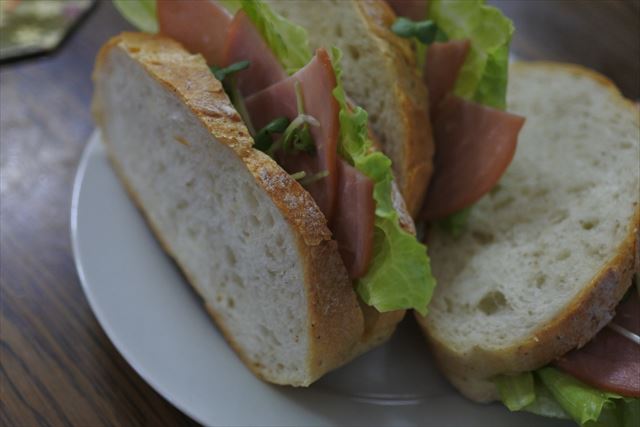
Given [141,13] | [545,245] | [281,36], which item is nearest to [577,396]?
[545,245]

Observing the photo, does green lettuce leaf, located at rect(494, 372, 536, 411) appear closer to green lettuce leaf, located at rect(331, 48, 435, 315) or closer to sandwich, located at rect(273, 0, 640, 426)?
sandwich, located at rect(273, 0, 640, 426)

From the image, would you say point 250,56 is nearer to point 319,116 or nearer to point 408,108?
point 319,116

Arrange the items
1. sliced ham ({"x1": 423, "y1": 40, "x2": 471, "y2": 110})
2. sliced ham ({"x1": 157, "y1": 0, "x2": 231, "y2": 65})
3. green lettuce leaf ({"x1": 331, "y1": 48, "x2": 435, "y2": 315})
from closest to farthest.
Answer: green lettuce leaf ({"x1": 331, "y1": 48, "x2": 435, "y2": 315}), sliced ham ({"x1": 157, "y1": 0, "x2": 231, "y2": 65}), sliced ham ({"x1": 423, "y1": 40, "x2": 471, "y2": 110})

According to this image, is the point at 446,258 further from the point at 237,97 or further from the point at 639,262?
the point at 237,97

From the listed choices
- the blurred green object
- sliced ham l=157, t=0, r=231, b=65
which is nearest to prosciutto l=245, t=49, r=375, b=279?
sliced ham l=157, t=0, r=231, b=65

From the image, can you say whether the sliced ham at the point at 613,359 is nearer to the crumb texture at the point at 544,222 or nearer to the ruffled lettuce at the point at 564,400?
the ruffled lettuce at the point at 564,400

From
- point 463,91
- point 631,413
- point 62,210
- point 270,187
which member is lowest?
point 631,413
